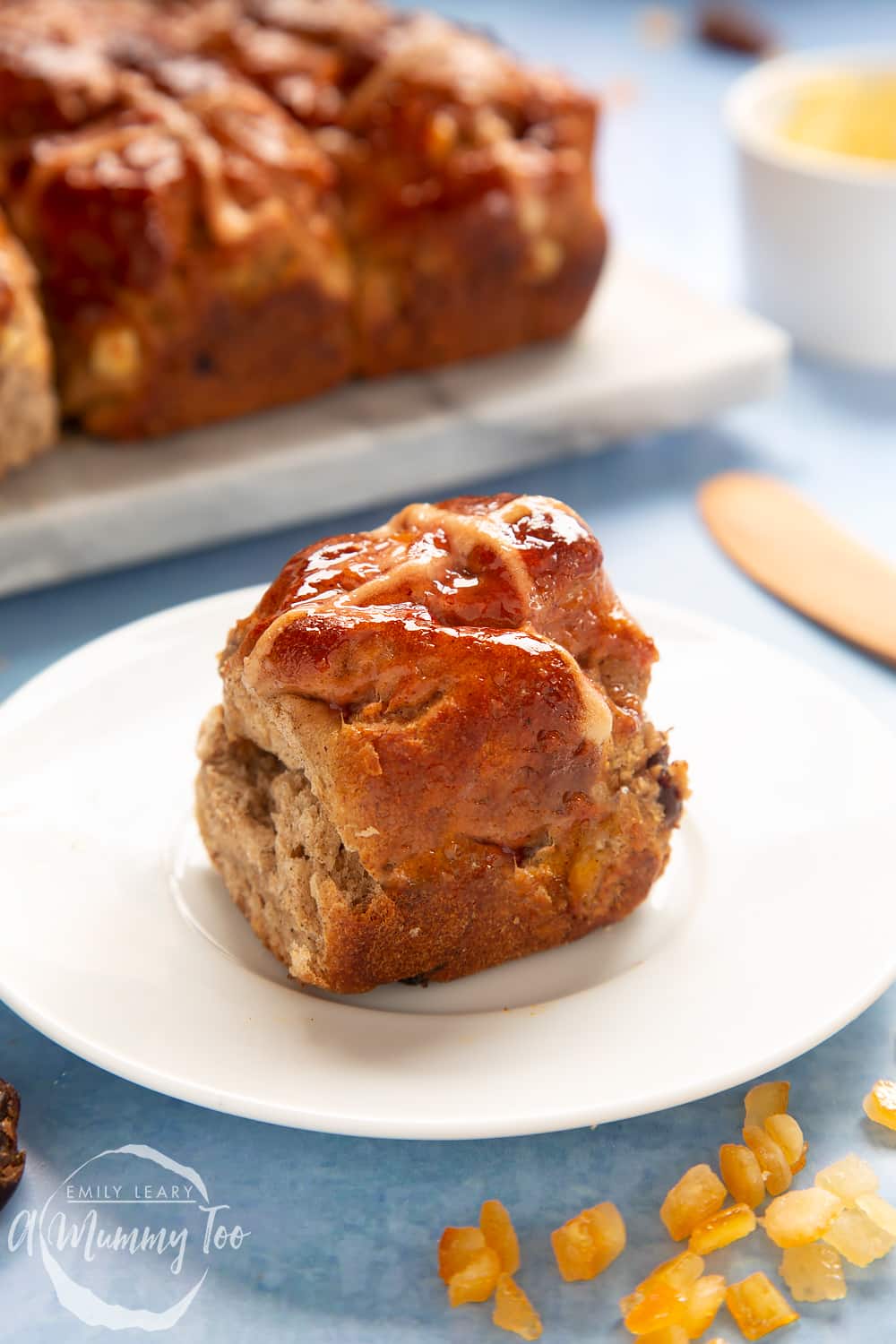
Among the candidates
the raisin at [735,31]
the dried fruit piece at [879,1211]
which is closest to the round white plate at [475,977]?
the dried fruit piece at [879,1211]

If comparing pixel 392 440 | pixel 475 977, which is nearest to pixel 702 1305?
pixel 475 977

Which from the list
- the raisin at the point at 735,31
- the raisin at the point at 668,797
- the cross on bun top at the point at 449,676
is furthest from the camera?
the raisin at the point at 735,31

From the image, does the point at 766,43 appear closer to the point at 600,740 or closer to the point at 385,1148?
the point at 600,740

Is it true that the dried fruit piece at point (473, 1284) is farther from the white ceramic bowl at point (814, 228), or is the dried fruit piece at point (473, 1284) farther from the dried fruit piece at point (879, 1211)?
A: the white ceramic bowl at point (814, 228)

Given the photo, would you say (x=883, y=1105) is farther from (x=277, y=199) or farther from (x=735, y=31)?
(x=735, y=31)

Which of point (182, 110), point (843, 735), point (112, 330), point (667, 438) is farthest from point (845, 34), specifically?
point (843, 735)

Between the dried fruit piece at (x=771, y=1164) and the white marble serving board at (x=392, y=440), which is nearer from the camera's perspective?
the dried fruit piece at (x=771, y=1164)

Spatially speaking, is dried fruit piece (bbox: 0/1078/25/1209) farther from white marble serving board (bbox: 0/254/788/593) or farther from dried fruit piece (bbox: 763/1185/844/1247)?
white marble serving board (bbox: 0/254/788/593)
